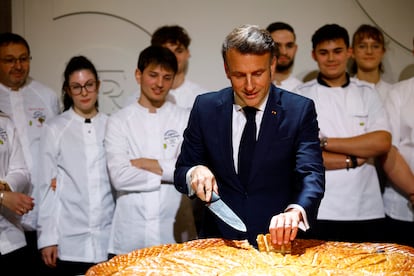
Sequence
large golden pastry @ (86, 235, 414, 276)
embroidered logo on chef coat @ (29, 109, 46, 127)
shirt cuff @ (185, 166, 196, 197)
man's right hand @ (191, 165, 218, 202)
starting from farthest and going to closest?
embroidered logo on chef coat @ (29, 109, 46, 127), shirt cuff @ (185, 166, 196, 197), man's right hand @ (191, 165, 218, 202), large golden pastry @ (86, 235, 414, 276)

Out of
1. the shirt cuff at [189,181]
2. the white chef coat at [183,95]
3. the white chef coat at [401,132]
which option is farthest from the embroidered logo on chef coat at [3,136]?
the white chef coat at [401,132]

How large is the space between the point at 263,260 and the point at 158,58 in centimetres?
144

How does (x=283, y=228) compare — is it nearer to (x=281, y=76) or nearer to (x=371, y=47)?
(x=281, y=76)

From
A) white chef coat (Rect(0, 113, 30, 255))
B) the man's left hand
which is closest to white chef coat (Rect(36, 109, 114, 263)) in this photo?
white chef coat (Rect(0, 113, 30, 255))

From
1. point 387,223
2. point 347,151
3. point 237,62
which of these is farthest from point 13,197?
point 387,223

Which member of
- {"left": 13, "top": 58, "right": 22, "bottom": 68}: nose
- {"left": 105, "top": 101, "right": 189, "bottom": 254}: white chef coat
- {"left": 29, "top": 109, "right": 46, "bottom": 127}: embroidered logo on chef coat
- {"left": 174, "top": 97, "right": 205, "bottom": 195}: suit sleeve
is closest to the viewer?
{"left": 174, "top": 97, "right": 205, "bottom": 195}: suit sleeve

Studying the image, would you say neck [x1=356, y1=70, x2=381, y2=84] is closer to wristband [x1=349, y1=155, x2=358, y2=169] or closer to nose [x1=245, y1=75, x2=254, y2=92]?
wristband [x1=349, y1=155, x2=358, y2=169]

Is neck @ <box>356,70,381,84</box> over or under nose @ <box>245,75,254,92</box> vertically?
over

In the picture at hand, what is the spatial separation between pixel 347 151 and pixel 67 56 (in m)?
1.99

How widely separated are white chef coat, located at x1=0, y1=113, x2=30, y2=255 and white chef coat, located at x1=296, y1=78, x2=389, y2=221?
1516 mm

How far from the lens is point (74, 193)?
116 inches

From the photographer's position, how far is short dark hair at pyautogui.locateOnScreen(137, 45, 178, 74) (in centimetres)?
288

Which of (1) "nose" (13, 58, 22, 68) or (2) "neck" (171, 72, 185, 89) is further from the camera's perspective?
(2) "neck" (171, 72, 185, 89)

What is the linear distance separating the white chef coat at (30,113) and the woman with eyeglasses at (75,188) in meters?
0.21
